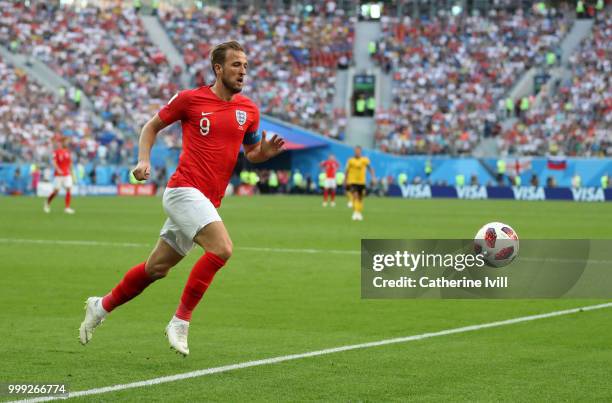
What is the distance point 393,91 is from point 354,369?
52.1 m

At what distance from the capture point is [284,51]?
61.6 m

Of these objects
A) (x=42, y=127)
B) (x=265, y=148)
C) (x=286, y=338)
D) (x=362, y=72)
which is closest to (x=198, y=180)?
(x=265, y=148)

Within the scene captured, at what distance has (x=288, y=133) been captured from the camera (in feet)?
180

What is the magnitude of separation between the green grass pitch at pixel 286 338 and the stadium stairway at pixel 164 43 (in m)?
41.2

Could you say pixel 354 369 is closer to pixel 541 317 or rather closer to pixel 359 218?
pixel 541 317

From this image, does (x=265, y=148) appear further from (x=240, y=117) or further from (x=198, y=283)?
(x=198, y=283)

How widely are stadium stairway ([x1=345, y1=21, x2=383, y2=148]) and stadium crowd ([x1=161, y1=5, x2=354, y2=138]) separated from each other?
1.76ft

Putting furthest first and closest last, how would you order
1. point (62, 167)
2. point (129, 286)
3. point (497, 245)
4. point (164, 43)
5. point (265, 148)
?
point (164, 43) → point (62, 167) → point (497, 245) → point (265, 148) → point (129, 286)

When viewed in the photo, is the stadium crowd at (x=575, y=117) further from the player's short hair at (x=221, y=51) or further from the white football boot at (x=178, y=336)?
the white football boot at (x=178, y=336)

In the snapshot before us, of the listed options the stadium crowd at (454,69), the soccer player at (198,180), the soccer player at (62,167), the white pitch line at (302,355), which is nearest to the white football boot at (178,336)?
the soccer player at (198,180)

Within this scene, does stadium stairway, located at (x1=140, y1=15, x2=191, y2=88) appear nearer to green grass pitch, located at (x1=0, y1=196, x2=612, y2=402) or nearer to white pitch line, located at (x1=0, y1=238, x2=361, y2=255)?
white pitch line, located at (x1=0, y1=238, x2=361, y2=255)

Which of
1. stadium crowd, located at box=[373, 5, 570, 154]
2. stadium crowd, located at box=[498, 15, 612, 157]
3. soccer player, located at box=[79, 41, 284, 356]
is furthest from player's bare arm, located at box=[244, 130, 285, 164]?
stadium crowd, located at box=[373, 5, 570, 154]

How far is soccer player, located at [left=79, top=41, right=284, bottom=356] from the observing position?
26.2 feet

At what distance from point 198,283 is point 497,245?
3.87m
